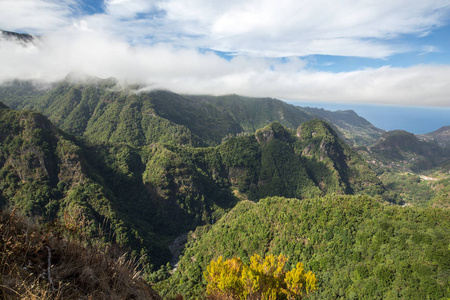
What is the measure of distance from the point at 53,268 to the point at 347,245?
46.2 metres

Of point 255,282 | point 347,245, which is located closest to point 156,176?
point 347,245

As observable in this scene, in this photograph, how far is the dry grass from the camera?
4.84 metres

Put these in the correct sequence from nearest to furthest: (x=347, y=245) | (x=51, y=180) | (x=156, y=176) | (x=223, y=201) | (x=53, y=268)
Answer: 1. (x=53, y=268)
2. (x=347, y=245)
3. (x=51, y=180)
4. (x=156, y=176)
5. (x=223, y=201)

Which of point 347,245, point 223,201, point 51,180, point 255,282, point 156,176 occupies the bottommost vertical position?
point 223,201

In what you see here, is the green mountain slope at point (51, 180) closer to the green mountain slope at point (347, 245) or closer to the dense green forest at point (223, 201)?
the dense green forest at point (223, 201)

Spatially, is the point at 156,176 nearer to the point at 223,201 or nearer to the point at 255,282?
the point at 223,201

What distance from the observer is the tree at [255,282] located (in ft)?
46.4

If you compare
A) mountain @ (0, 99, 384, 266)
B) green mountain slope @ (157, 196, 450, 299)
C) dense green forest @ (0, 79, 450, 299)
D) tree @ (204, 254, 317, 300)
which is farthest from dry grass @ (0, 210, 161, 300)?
green mountain slope @ (157, 196, 450, 299)

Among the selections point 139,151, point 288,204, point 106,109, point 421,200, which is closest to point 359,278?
point 288,204

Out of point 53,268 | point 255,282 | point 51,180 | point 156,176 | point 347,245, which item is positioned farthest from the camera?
point 156,176

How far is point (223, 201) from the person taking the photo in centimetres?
12350

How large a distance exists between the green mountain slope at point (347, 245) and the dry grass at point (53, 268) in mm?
22921

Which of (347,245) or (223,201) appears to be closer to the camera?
(347,245)

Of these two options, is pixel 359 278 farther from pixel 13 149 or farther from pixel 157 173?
pixel 13 149
